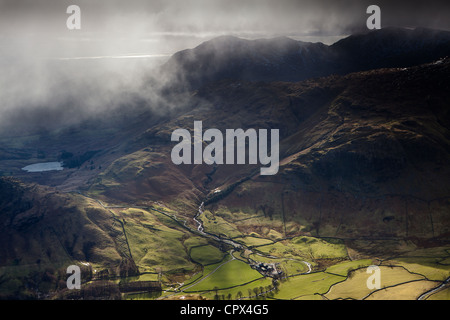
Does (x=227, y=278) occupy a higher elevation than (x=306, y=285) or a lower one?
lower

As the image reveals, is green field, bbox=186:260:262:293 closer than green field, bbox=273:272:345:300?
No

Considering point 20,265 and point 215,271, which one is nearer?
point 20,265

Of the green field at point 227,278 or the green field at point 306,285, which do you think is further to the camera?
the green field at point 227,278

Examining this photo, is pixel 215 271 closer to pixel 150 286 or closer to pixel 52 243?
pixel 150 286

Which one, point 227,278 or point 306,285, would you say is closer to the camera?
point 306,285
